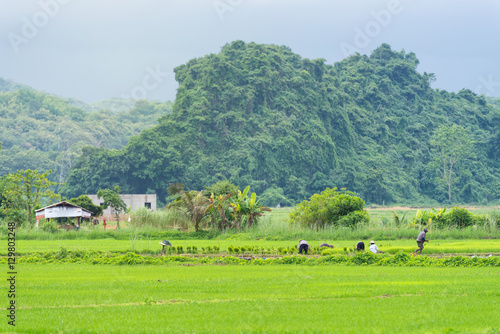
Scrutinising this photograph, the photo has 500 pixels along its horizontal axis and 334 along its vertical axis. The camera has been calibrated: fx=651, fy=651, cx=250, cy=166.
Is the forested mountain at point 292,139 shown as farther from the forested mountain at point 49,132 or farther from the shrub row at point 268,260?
the shrub row at point 268,260

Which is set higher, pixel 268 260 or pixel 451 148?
pixel 451 148

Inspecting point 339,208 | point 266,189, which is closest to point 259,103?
point 266,189

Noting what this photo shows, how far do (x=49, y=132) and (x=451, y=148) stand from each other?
234 feet

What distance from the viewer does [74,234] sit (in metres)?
37.8

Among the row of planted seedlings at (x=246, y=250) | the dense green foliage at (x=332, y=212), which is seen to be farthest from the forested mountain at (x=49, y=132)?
the row of planted seedlings at (x=246, y=250)

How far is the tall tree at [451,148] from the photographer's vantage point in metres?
97.0

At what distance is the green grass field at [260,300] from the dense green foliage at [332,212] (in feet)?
52.8

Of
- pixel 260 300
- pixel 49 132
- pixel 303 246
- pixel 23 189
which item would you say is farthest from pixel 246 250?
pixel 49 132

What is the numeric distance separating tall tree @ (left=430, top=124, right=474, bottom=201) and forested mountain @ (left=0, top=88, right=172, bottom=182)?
2264 inches

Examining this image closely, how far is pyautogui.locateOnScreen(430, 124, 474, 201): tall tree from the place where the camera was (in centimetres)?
9701

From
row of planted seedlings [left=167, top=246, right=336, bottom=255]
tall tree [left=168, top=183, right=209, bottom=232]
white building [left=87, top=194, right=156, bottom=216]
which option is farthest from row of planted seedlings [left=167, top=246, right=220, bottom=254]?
white building [left=87, top=194, right=156, bottom=216]

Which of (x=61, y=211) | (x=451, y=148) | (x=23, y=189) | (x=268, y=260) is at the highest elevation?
(x=451, y=148)

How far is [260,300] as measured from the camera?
14102 millimetres

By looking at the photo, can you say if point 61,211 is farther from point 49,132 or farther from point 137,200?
point 49,132
